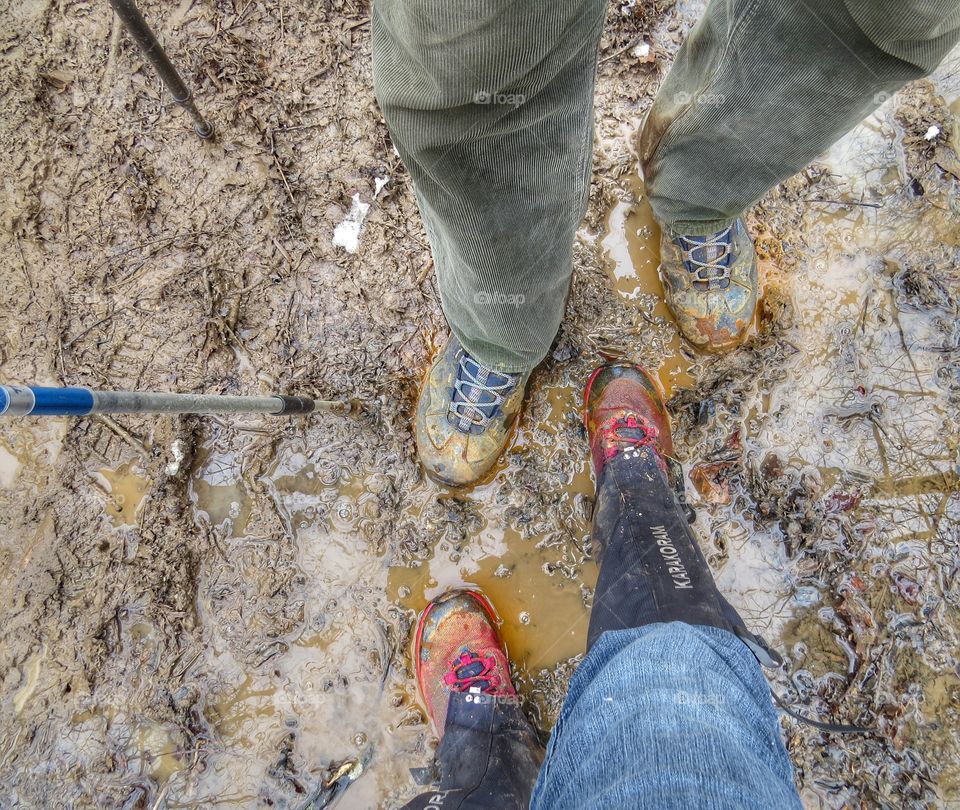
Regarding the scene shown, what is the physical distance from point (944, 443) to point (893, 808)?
1.12 meters

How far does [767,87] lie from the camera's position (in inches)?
50.3

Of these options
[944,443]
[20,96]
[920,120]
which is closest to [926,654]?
[944,443]

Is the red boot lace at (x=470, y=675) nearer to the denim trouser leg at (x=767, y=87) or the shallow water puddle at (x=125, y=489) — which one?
the shallow water puddle at (x=125, y=489)

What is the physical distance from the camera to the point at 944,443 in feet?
5.89

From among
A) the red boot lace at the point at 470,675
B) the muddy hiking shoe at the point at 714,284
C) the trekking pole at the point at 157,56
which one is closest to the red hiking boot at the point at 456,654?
the red boot lace at the point at 470,675

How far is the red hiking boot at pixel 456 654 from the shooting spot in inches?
68.2

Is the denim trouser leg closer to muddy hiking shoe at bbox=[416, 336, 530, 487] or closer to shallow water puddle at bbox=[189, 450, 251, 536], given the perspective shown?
muddy hiking shoe at bbox=[416, 336, 530, 487]

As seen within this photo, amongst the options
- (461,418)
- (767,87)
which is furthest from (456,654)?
(767,87)

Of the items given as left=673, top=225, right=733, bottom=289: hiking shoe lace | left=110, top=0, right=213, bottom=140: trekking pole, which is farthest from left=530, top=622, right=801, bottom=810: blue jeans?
left=110, top=0, right=213, bottom=140: trekking pole

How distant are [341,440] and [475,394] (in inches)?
19.4

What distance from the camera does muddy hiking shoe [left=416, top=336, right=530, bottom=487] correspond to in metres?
1.75

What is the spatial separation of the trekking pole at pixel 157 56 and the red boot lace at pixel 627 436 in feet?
5.53

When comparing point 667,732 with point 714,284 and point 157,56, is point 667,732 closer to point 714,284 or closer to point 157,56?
point 714,284

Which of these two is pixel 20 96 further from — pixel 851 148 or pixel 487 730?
pixel 851 148
